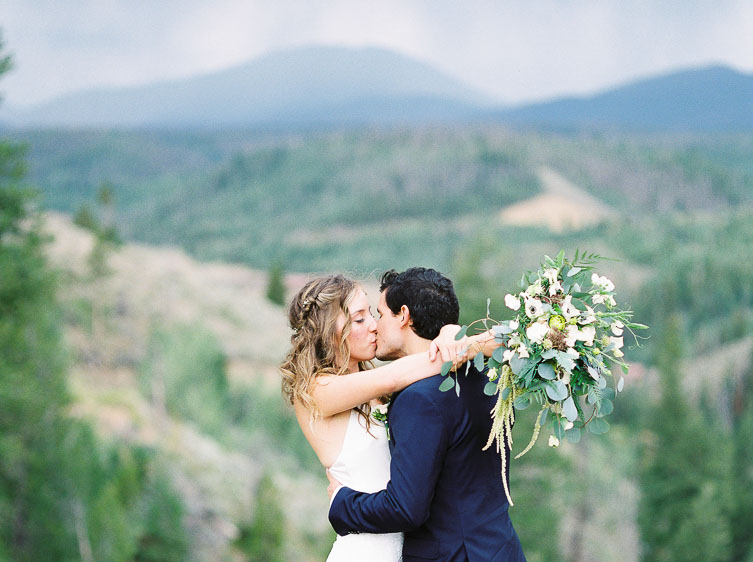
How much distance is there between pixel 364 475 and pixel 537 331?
106 centimetres

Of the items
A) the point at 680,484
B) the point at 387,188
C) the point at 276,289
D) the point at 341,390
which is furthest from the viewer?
the point at 387,188

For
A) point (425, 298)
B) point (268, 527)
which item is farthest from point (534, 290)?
point (268, 527)

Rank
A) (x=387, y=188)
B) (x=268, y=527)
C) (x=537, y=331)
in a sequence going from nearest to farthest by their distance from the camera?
1. (x=537, y=331)
2. (x=268, y=527)
3. (x=387, y=188)

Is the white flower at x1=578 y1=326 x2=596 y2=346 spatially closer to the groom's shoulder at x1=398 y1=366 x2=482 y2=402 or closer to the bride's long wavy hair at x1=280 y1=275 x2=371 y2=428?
the groom's shoulder at x1=398 y1=366 x2=482 y2=402

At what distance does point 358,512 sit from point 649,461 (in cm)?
3417

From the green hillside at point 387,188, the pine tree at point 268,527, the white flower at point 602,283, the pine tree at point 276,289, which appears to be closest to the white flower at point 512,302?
the white flower at point 602,283

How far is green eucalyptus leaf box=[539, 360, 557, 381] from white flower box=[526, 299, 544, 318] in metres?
0.19

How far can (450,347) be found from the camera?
318 cm

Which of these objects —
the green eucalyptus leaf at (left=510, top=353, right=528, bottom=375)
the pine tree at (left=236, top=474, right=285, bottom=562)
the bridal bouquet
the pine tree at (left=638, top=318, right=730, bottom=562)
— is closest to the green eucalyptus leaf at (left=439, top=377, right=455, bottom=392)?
the bridal bouquet

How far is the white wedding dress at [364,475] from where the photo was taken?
3428mm

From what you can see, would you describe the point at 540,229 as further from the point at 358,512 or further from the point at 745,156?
the point at 358,512

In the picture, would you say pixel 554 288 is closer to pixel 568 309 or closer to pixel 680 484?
pixel 568 309

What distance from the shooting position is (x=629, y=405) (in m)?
52.7

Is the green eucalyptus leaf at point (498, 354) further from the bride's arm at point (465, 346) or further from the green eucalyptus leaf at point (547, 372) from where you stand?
the green eucalyptus leaf at point (547, 372)
